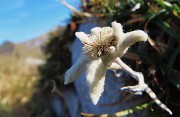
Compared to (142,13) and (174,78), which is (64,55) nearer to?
(142,13)

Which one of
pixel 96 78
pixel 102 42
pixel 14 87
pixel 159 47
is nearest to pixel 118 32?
pixel 102 42

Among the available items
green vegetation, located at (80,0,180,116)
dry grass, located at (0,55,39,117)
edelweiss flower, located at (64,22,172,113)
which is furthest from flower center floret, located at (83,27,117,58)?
dry grass, located at (0,55,39,117)

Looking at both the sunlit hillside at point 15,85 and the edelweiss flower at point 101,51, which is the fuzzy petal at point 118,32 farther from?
the sunlit hillside at point 15,85

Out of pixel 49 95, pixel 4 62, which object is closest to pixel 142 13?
pixel 49 95

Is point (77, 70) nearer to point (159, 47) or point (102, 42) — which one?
point (102, 42)

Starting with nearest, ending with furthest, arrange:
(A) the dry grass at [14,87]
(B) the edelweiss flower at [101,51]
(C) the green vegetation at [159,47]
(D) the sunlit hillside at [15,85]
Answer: (B) the edelweiss flower at [101,51], (C) the green vegetation at [159,47], (A) the dry grass at [14,87], (D) the sunlit hillside at [15,85]

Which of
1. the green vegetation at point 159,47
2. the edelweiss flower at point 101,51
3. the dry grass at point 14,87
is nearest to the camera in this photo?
the edelweiss flower at point 101,51

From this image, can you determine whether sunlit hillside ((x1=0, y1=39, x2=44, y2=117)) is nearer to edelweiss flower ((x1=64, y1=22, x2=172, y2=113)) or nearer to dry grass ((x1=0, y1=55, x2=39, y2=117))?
dry grass ((x1=0, y1=55, x2=39, y2=117))

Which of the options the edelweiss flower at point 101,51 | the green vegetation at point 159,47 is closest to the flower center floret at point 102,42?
the edelweiss flower at point 101,51
